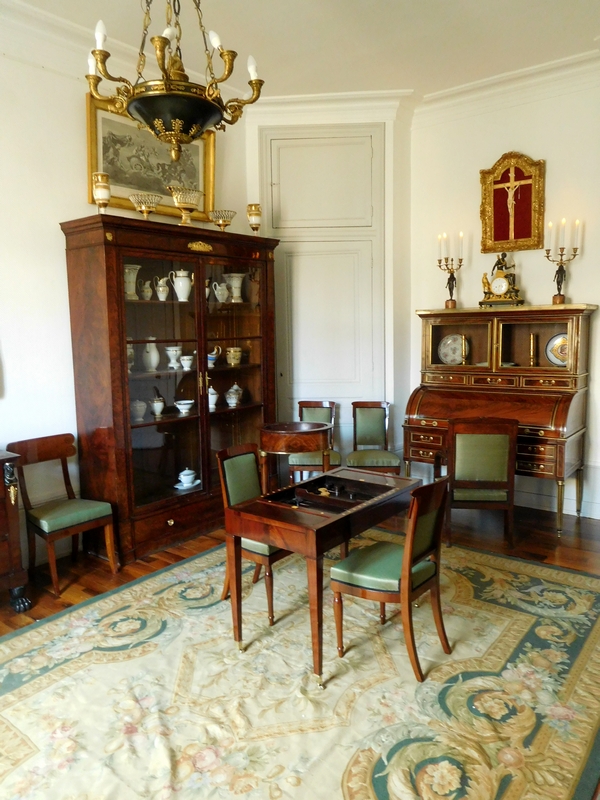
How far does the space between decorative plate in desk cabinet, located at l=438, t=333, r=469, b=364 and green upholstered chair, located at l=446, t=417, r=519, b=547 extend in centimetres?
103

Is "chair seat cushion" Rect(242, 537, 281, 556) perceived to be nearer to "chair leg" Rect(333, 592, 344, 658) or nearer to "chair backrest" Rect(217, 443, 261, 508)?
"chair backrest" Rect(217, 443, 261, 508)

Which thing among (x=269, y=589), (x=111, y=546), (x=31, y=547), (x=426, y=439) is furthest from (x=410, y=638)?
(x=31, y=547)

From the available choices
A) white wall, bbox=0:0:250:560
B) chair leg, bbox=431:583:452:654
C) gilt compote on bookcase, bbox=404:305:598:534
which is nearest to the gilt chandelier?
white wall, bbox=0:0:250:560

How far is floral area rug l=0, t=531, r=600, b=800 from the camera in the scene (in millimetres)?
1954

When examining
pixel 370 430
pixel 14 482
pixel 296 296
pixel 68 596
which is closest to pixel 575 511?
pixel 370 430

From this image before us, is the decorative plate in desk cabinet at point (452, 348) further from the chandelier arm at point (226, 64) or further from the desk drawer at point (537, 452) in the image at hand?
the chandelier arm at point (226, 64)

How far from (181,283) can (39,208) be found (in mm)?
980

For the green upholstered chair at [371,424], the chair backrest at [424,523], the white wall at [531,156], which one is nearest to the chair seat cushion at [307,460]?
the green upholstered chair at [371,424]

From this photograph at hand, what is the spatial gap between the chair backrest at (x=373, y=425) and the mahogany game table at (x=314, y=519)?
1.74 meters

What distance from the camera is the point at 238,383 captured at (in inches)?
182

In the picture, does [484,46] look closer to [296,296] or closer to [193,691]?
[296,296]

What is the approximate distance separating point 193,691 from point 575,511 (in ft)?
11.0

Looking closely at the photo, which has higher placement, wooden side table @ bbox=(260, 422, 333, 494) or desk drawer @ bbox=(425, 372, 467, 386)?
desk drawer @ bbox=(425, 372, 467, 386)

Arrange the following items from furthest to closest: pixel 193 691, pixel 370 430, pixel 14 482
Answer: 1. pixel 370 430
2. pixel 14 482
3. pixel 193 691
